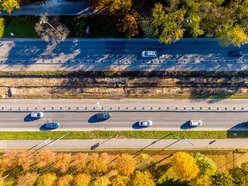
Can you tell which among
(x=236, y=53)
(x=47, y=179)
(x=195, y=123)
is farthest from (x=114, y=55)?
(x=47, y=179)

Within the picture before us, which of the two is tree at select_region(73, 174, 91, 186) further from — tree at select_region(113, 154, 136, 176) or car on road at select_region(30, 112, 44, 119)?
car on road at select_region(30, 112, 44, 119)

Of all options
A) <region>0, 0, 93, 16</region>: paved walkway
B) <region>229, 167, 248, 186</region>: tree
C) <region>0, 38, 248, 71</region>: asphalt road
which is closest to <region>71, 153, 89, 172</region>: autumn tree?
<region>0, 38, 248, 71</region>: asphalt road

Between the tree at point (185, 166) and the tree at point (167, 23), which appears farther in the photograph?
the tree at point (185, 166)

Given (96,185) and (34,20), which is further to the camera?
(34,20)

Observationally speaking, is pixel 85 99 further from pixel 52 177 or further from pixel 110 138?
pixel 52 177

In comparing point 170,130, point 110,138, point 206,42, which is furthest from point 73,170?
point 206,42

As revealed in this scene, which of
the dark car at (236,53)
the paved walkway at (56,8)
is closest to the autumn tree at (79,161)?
the paved walkway at (56,8)

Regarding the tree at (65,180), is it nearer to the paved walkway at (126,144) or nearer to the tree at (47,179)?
the tree at (47,179)
